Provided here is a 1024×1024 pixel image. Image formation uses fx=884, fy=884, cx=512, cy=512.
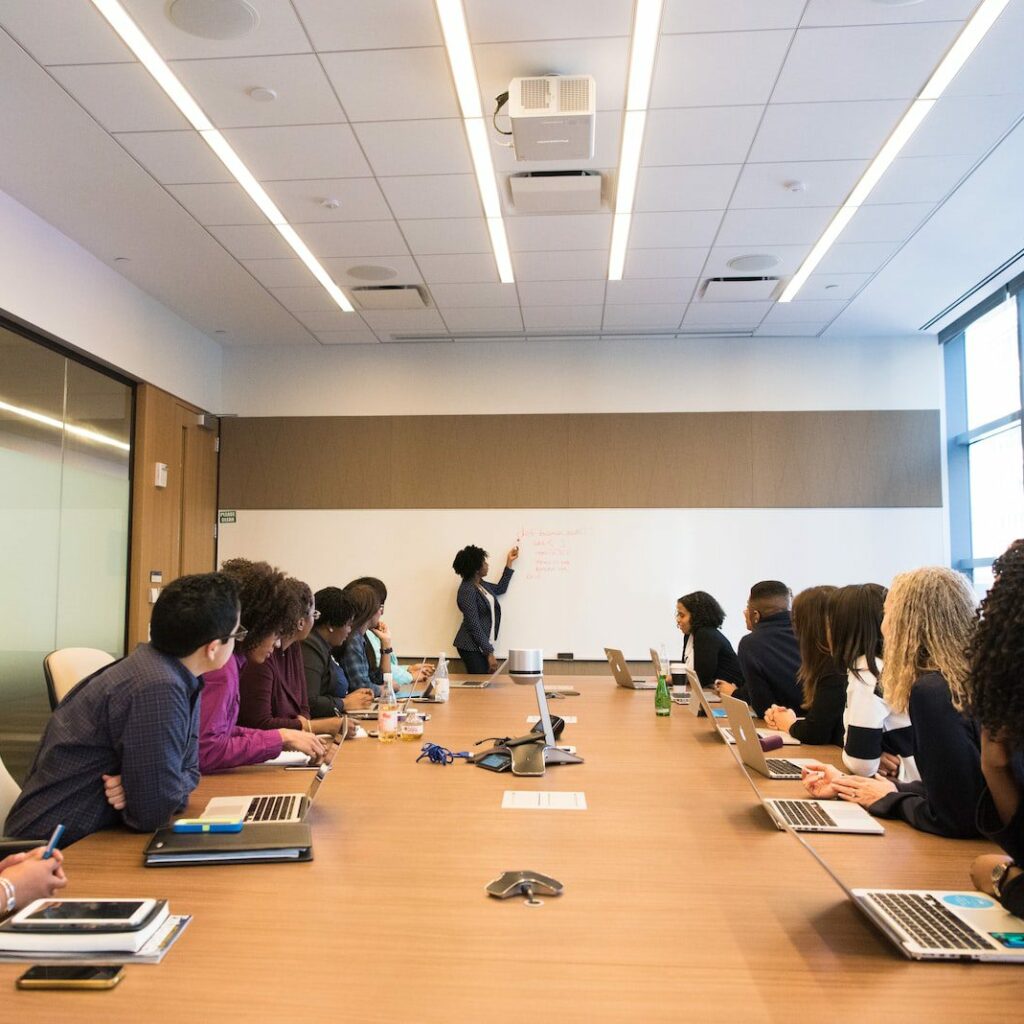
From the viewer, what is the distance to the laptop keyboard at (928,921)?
1.43 metres

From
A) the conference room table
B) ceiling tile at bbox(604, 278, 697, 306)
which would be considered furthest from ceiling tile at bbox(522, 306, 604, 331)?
the conference room table

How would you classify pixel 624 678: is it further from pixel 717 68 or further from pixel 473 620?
pixel 717 68

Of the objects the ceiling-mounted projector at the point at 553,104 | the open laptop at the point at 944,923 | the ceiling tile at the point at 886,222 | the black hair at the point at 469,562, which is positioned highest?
the ceiling tile at the point at 886,222

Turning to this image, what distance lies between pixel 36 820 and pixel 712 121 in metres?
3.72

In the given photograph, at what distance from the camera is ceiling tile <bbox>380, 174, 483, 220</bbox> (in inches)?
178

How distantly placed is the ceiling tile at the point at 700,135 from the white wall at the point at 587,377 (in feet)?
10.3

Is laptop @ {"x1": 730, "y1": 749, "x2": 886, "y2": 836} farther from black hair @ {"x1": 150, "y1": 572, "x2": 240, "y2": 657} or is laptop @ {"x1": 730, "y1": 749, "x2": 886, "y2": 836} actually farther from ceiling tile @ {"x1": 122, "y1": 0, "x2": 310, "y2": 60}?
ceiling tile @ {"x1": 122, "y1": 0, "x2": 310, "y2": 60}

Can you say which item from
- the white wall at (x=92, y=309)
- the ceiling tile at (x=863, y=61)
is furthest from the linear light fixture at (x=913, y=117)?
the white wall at (x=92, y=309)

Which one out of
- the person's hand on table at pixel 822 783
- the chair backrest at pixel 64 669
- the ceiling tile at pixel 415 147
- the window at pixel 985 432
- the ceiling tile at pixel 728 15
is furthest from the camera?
the window at pixel 985 432

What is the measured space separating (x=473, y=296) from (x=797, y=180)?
2.50 m

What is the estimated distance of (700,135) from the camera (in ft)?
13.4

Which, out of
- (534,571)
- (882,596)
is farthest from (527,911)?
(534,571)

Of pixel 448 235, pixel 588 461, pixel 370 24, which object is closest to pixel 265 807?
pixel 370 24

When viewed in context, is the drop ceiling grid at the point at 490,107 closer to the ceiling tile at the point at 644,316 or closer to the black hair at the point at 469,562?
the ceiling tile at the point at 644,316
